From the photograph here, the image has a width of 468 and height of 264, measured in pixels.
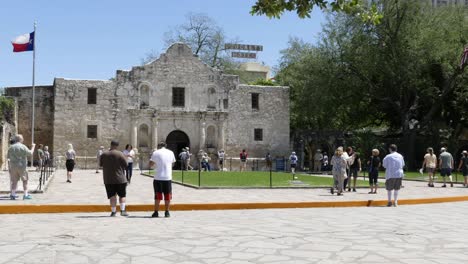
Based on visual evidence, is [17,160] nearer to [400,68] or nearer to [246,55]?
[400,68]

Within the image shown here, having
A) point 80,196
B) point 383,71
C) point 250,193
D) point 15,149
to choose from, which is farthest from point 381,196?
point 383,71

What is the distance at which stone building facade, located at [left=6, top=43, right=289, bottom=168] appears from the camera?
118 ft

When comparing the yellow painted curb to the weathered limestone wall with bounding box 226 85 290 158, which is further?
the weathered limestone wall with bounding box 226 85 290 158

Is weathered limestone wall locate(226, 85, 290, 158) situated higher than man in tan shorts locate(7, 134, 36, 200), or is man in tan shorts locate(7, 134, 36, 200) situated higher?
weathered limestone wall locate(226, 85, 290, 158)

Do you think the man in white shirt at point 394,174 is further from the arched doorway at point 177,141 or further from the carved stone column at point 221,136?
the arched doorway at point 177,141

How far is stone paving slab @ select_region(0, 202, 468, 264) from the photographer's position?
7.02 metres

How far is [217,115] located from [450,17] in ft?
53.3

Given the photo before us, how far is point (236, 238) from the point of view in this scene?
28.0ft

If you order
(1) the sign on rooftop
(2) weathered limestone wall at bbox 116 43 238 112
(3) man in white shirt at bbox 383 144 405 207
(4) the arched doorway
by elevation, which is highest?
(1) the sign on rooftop

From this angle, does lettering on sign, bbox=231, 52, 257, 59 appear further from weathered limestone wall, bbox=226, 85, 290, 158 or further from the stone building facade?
the stone building facade

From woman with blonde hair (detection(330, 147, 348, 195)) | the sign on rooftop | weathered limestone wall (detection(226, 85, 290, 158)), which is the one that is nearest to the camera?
woman with blonde hair (detection(330, 147, 348, 195))

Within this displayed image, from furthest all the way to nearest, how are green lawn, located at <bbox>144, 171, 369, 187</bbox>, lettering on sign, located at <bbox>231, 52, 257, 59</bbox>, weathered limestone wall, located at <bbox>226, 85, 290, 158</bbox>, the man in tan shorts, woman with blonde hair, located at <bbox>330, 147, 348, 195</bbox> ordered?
lettering on sign, located at <bbox>231, 52, 257, 59</bbox>, weathered limestone wall, located at <bbox>226, 85, 290, 158</bbox>, green lawn, located at <bbox>144, 171, 369, 187</bbox>, woman with blonde hair, located at <bbox>330, 147, 348, 195</bbox>, the man in tan shorts

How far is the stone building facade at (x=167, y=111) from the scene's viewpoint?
3584 centimetres

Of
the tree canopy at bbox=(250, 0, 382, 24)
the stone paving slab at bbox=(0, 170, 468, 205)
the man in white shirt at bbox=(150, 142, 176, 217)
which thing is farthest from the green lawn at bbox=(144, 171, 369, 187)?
the tree canopy at bbox=(250, 0, 382, 24)
